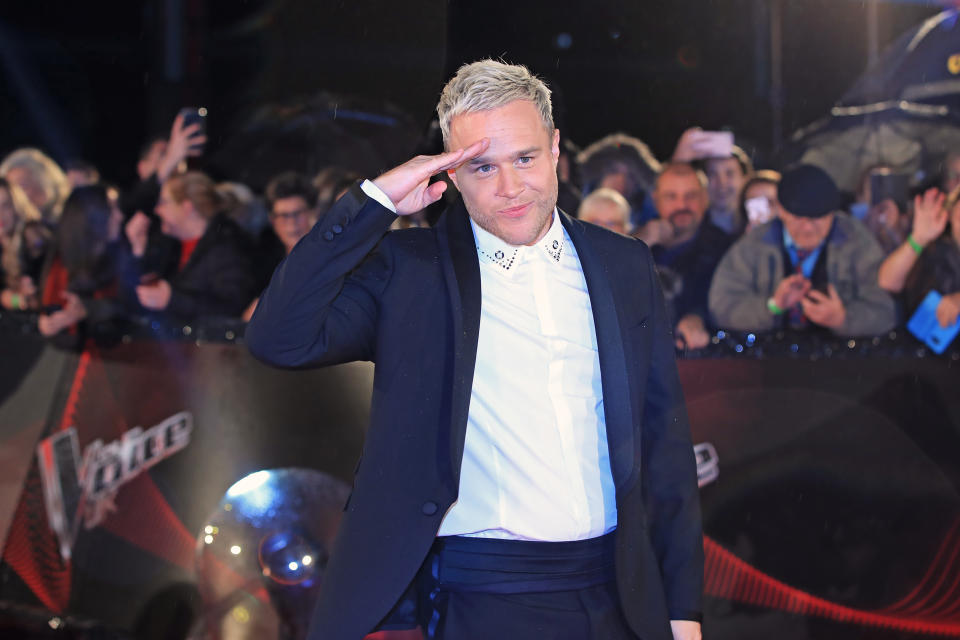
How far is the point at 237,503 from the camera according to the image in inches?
128

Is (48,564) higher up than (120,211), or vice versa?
(120,211)

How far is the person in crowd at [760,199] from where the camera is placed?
4.14 m

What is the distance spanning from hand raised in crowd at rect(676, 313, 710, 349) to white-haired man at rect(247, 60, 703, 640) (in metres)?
2.09

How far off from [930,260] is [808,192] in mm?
582

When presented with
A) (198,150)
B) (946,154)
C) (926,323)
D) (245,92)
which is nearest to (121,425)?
(198,150)

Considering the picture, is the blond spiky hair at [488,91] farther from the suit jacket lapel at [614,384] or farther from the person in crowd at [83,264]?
the person in crowd at [83,264]

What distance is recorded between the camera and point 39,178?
15.7 feet

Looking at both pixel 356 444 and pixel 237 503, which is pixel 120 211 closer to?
pixel 356 444

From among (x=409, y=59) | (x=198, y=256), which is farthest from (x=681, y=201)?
(x=198, y=256)

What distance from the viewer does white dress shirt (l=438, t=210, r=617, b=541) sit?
1.84 m

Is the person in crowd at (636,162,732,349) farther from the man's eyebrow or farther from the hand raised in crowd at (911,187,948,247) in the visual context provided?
the man's eyebrow

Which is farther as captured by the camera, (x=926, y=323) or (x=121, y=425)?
(x=121, y=425)

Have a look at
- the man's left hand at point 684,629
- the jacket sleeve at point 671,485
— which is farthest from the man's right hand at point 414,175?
the man's left hand at point 684,629

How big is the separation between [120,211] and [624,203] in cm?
235
